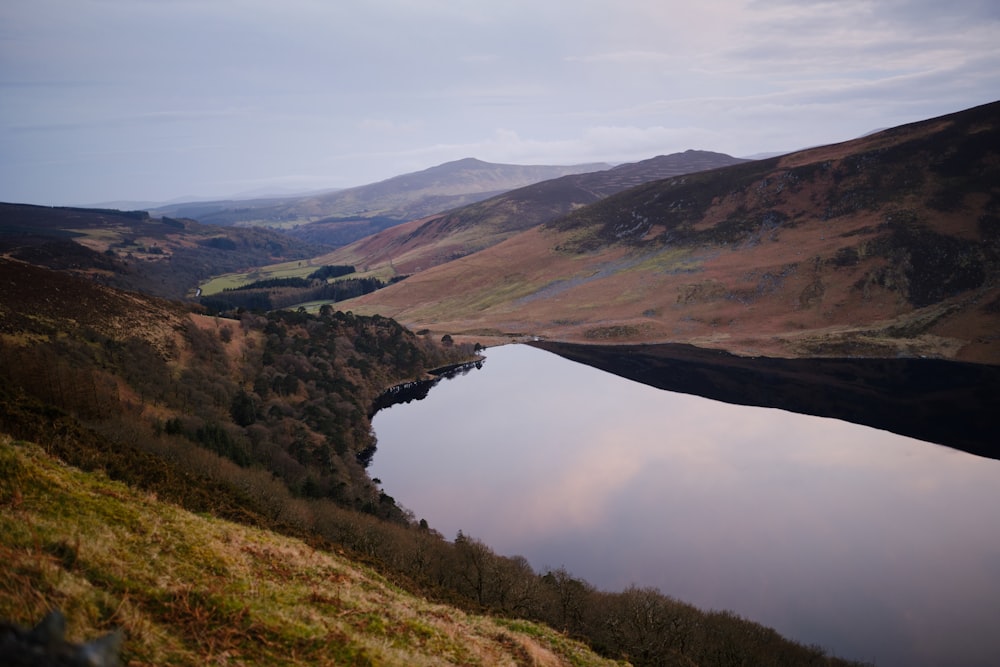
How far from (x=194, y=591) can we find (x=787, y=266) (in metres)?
121

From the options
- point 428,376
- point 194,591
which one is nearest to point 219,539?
point 194,591

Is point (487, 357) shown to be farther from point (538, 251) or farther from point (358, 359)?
point (538, 251)

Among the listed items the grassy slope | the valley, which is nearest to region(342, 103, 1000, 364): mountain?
the valley

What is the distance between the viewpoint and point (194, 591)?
11773mm

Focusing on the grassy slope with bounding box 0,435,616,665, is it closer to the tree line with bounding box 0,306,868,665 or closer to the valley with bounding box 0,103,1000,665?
the valley with bounding box 0,103,1000,665

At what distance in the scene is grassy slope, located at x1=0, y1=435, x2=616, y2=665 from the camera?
9578 mm

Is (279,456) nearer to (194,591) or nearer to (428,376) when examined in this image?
(194,591)

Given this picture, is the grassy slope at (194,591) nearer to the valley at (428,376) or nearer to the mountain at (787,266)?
the valley at (428,376)

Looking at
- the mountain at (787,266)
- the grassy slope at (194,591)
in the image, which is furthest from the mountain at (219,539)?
the mountain at (787,266)

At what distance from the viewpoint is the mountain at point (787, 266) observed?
93.7 m

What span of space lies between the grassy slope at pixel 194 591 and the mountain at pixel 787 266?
90.7m

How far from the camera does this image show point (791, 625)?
33.8m

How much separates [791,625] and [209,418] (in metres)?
48.2

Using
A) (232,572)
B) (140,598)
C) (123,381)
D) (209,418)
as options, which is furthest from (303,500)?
(140,598)
